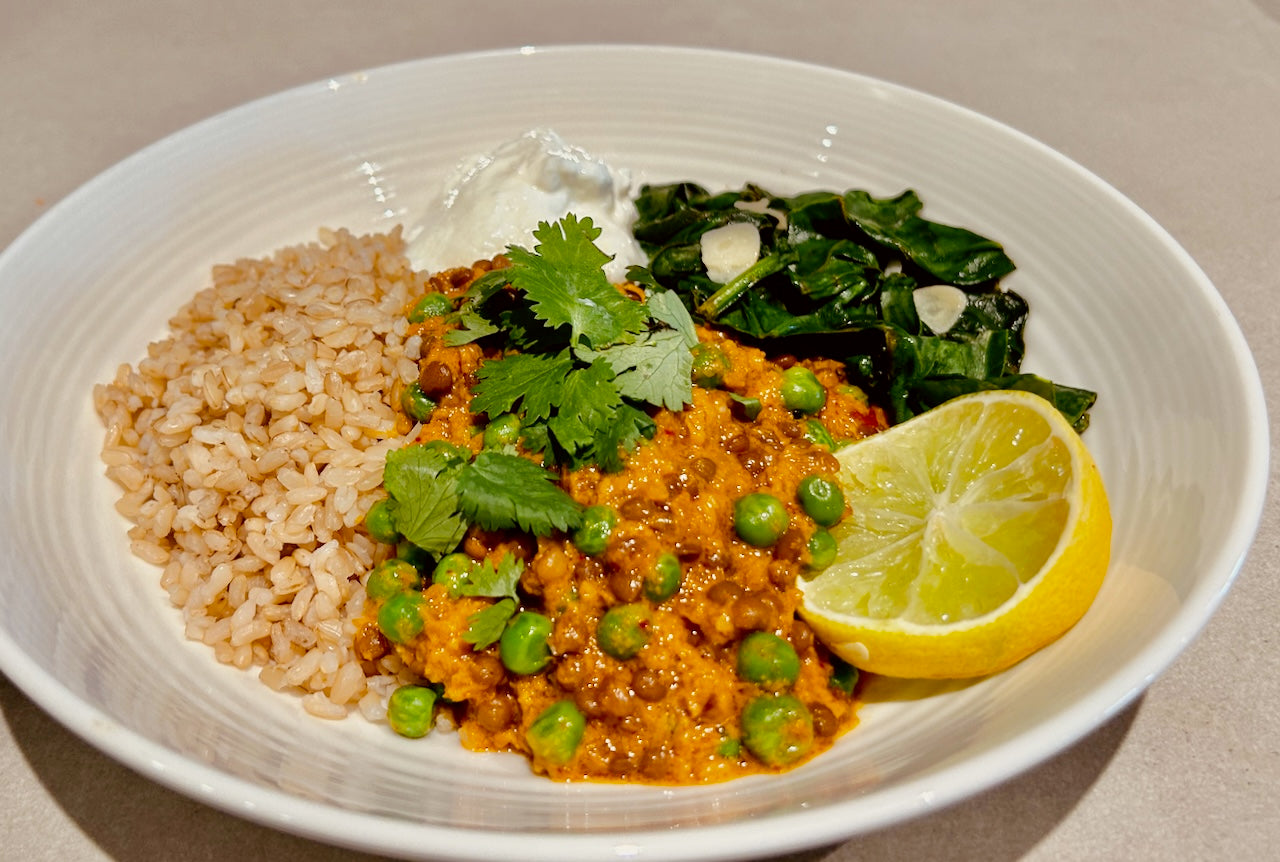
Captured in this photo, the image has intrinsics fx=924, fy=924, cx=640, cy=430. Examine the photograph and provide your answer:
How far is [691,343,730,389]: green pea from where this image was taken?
3.55 m

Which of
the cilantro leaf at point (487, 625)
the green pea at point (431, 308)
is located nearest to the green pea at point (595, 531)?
the cilantro leaf at point (487, 625)

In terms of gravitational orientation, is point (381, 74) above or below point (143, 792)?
above

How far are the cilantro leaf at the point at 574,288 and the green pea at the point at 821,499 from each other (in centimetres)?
85

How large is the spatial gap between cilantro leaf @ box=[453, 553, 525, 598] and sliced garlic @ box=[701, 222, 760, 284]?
179 cm

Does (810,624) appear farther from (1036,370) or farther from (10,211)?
(10,211)

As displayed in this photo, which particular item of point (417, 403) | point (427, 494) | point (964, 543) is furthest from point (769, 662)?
point (417, 403)

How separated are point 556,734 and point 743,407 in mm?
1398

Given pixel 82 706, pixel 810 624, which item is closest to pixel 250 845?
pixel 82 706

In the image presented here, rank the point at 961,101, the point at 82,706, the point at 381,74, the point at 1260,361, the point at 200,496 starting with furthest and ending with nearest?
the point at 961,101 → the point at 381,74 → the point at 1260,361 → the point at 200,496 → the point at 82,706

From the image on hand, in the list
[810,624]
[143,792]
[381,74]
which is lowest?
[143,792]

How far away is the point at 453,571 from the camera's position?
3.05m

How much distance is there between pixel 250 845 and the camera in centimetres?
274

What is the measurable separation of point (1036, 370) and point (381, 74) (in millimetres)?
3649

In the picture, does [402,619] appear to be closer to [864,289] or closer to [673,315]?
[673,315]
